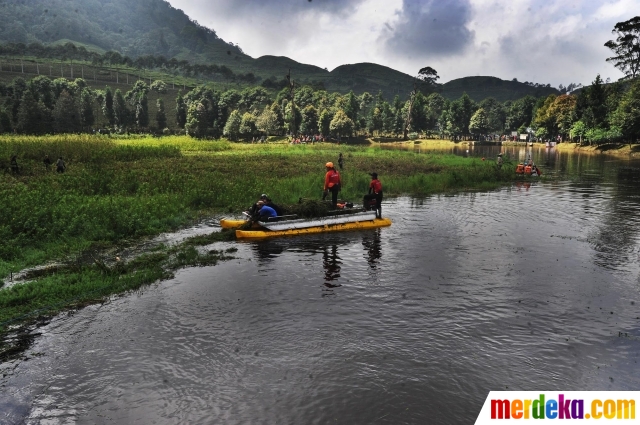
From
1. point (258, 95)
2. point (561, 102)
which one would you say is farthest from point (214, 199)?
point (258, 95)

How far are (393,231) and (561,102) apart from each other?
108455 mm

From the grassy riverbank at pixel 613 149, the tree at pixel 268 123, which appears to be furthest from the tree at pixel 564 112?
the tree at pixel 268 123

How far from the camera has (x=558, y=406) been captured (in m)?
8.31

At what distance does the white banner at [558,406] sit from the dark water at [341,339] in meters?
0.29

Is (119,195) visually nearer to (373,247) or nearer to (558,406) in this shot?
(373,247)

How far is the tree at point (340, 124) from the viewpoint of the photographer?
119 meters

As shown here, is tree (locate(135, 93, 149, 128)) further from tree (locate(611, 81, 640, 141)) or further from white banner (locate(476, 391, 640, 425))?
white banner (locate(476, 391, 640, 425))

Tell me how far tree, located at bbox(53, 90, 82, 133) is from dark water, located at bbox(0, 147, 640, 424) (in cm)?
11035

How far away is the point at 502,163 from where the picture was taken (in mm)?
47750

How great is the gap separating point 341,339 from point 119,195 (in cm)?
1909

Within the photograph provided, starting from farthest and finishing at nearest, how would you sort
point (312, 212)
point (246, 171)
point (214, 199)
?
1. point (246, 171)
2. point (214, 199)
3. point (312, 212)

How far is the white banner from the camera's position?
7.91 metres

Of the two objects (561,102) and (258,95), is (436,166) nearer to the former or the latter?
(561,102)

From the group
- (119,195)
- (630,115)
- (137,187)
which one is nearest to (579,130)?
(630,115)
